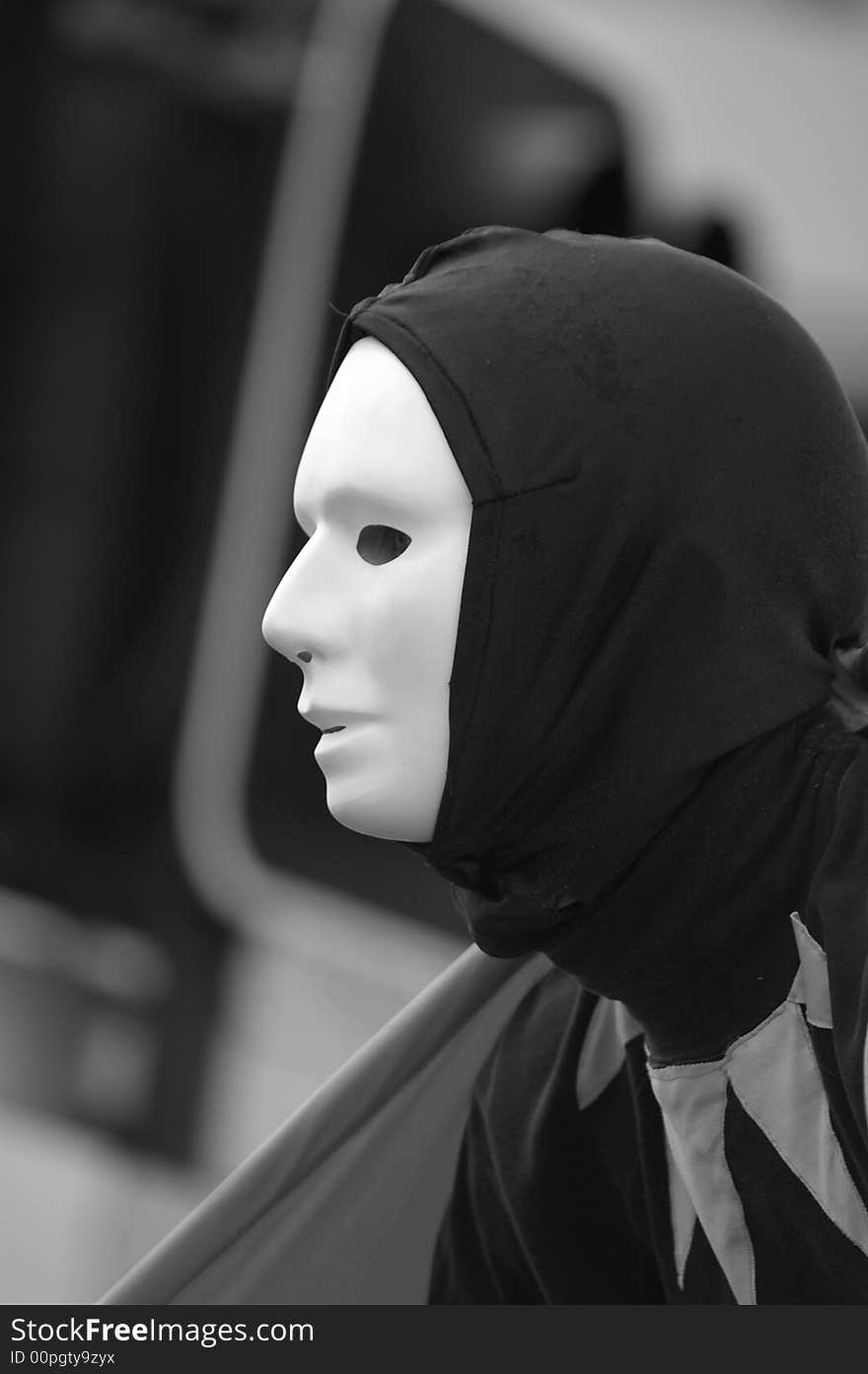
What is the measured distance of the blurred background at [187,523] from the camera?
4.89 ft

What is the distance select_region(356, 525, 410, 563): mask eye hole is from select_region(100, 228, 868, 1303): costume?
0.02 metres

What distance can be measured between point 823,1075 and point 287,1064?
1.10 metres

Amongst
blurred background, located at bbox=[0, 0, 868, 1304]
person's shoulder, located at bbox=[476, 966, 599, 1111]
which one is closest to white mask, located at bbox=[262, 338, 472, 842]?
person's shoulder, located at bbox=[476, 966, 599, 1111]

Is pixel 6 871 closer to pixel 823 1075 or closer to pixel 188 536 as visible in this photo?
pixel 188 536

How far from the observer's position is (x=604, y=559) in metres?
0.48

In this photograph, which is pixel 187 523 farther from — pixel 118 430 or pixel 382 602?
pixel 382 602

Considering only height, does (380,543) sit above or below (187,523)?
above

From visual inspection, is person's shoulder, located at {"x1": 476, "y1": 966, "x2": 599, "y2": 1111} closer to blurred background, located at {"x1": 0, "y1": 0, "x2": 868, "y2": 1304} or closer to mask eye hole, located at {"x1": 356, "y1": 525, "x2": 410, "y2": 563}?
mask eye hole, located at {"x1": 356, "y1": 525, "x2": 410, "y2": 563}

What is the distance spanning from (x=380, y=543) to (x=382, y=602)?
2cm

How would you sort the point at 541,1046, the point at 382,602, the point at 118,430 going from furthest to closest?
the point at 118,430
the point at 541,1046
the point at 382,602

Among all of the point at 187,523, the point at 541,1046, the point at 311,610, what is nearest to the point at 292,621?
the point at 311,610

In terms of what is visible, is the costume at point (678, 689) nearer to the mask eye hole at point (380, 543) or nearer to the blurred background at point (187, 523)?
the mask eye hole at point (380, 543)

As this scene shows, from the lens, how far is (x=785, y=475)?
49cm

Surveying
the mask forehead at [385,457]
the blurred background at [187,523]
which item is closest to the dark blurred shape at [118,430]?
the blurred background at [187,523]
